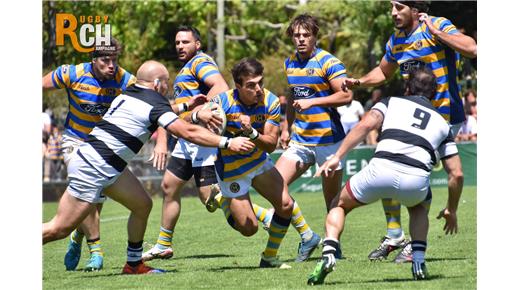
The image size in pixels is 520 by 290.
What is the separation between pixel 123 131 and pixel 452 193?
3029 mm

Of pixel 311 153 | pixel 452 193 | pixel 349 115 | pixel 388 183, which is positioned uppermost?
pixel 388 183

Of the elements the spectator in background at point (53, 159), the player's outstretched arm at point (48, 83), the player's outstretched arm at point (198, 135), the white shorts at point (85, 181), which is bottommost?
the spectator in background at point (53, 159)

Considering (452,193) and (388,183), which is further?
(452,193)

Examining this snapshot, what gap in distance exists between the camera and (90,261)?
38.3 ft

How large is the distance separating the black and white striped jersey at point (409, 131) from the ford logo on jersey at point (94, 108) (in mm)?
3493

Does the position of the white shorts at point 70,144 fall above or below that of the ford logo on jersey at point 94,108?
below

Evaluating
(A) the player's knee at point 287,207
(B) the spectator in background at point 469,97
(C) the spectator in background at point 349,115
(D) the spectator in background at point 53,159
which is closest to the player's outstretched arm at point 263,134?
(A) the player's knee at point 287,207

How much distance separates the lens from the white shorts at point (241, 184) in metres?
11.0

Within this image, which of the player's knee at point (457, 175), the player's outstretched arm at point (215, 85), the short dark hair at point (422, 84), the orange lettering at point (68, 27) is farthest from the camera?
the orange lettering at point (68, 27)

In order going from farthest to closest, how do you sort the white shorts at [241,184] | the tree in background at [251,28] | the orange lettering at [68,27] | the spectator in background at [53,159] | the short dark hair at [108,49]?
the tree in background at [251,28] < the spectator in background at [53,159] < the orange lettering at [68,27] < the short dark hair at [108,49] < the white shorts at [241,184]

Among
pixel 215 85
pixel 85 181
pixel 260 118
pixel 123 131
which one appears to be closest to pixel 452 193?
pixel 260 118

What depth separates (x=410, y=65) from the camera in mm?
11172

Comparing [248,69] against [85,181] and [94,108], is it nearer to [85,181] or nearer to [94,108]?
[85,181]

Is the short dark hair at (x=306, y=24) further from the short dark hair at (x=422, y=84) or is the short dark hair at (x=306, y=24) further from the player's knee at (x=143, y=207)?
the player's knee at (x=143, y=207)
